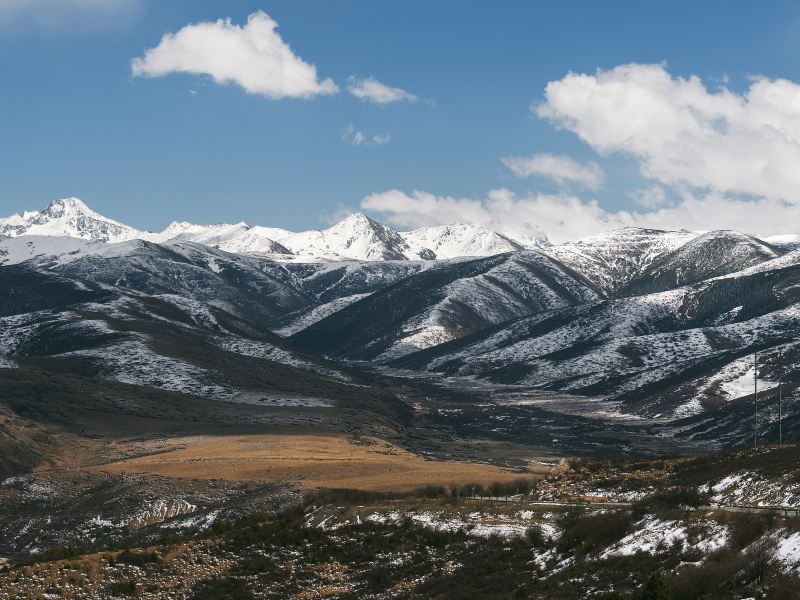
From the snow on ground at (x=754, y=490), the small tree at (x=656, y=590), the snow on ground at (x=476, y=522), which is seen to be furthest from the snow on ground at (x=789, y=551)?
the snow on ground at (x=476, y=522)

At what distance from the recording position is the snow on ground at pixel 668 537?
37.5 meters

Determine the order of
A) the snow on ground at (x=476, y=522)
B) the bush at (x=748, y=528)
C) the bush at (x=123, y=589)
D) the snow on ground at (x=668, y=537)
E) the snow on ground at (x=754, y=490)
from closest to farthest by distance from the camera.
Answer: the bush at (x=748, y=528) < the snow on ground at (x=668, y=537) < the snow on ground at (x=754, y=490) < the bush at (x=123, y=589) < the snow on ground at (x=476, y=522)

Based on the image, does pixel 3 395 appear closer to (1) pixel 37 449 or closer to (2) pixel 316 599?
(1) pixel 37 449

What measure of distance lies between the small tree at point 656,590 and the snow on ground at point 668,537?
433cm

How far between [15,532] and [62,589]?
36.7 m

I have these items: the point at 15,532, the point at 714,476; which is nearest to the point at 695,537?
the point at 714,476

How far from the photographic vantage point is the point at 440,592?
4250cm

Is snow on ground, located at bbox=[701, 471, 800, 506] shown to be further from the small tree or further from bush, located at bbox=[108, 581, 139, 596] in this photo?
bush, located at bbox=[108, 581, 139, 596]

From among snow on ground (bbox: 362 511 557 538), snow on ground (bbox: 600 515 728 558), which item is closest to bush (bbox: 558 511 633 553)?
snow on ground (bbox: 600 515 728 558)

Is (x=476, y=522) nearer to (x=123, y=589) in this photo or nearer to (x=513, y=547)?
(x=513, y=547)

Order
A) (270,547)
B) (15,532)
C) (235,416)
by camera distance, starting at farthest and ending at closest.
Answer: (235,416), (15,532), (270,547)

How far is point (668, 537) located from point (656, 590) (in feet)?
21.6

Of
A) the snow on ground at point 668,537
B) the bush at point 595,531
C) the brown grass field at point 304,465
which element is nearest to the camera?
the snow on ground at point 668,537

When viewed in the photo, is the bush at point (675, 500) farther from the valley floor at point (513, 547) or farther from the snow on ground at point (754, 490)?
the snow on ground at point (754, 490)
